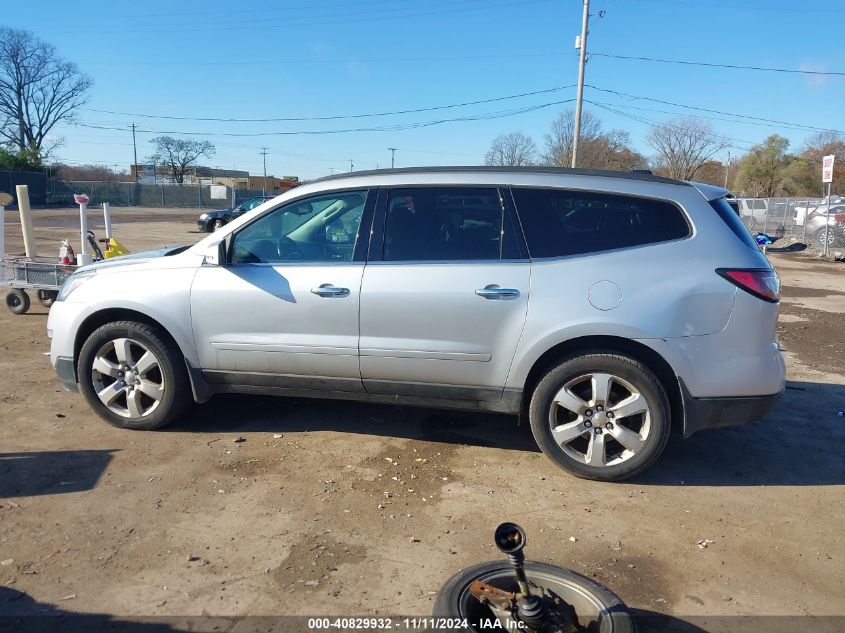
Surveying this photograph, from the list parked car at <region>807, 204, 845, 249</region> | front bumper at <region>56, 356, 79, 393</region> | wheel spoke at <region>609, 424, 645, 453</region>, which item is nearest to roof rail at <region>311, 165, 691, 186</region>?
wheel spoke at <region>609, 424, 645, 453</region>

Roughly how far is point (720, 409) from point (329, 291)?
8.31 ft

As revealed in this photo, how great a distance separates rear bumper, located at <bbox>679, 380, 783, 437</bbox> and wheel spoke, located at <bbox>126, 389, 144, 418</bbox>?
3673 millimetres

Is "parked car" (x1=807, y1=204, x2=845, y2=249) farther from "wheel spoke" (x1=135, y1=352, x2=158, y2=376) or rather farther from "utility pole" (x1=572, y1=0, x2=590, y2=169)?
"wheel spoke" (x1=135, y1=352, x2=158, y2=376)

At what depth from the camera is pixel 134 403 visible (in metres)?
4.66

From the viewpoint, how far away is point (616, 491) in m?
3.95

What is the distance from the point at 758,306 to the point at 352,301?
2.46 meters

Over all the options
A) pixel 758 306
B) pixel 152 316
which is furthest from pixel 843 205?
pixel 152 316

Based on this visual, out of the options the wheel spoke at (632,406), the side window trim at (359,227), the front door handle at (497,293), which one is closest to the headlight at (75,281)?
the side window trim at (359,227)

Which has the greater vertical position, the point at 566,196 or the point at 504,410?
the point at 566,196

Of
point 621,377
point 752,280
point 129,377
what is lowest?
point 129,377

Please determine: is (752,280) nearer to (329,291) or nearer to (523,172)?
(523,172)

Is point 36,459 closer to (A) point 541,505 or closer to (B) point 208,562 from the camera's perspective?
(B) point 208,562

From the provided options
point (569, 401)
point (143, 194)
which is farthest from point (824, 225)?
point (143, 194)

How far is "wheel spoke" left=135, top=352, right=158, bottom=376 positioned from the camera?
4.60 metres
